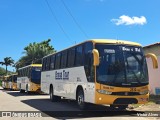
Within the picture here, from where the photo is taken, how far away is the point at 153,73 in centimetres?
2356

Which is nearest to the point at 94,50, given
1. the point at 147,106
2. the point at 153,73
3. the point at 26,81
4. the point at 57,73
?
the point at 147,106

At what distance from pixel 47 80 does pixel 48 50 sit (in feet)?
129

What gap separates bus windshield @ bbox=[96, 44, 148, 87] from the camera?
45.6 feet

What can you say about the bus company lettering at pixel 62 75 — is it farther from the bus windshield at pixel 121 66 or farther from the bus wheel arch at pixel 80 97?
the bus windshield at pixel 121 66

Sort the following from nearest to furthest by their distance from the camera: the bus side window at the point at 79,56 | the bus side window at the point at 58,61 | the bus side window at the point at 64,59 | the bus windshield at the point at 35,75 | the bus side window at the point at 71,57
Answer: the bus side window at the point at 79,56, the bus side window at the point at 71,57, the bus side window at the point at 64,59, the bus side window at the point at 58,61, the bus windshield at the point at 35,75

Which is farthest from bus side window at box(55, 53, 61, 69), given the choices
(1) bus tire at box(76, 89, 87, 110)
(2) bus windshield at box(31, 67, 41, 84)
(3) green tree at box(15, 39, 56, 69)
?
(3) green tree at box(15, 39, 56, 69)

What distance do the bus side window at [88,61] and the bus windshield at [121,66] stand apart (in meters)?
0.55

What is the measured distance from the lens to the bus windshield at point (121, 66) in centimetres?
1391

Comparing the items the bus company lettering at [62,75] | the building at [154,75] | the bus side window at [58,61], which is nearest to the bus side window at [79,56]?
the bus company lettering at [62,75]

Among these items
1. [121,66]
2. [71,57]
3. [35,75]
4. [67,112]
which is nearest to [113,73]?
[121,66]

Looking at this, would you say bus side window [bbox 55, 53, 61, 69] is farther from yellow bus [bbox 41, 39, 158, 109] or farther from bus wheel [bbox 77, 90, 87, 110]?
yellow bus [bbox 41, 39, 158, 109]

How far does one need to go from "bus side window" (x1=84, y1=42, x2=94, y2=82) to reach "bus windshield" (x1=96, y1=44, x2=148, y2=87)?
55 cm

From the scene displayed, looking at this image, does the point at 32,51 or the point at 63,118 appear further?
the point at 32,51

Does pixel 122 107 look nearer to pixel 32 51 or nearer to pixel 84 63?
pixel 84 63
